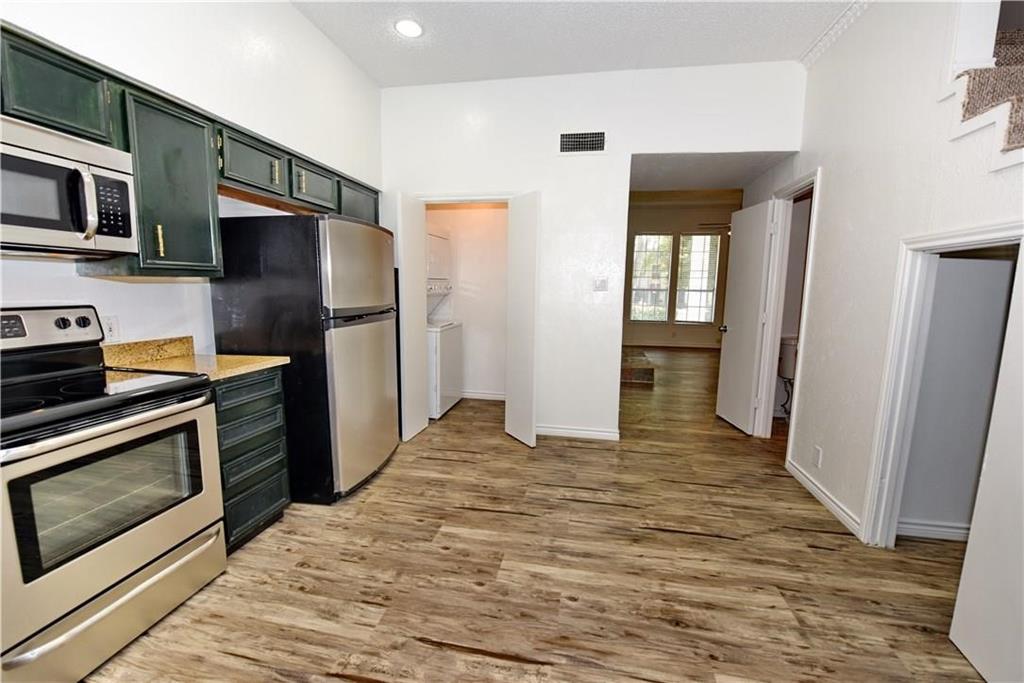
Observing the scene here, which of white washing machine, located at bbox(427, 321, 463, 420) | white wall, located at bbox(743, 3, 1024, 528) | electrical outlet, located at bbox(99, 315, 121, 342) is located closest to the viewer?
white wall, located at bbox(743, 3, 1024, 528)

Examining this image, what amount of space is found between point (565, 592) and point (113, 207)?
2.52 meters

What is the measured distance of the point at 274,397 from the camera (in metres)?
2.38

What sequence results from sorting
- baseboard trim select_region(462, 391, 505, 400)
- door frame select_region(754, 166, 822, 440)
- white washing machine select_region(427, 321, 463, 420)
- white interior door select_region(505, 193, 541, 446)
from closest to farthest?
door frame select_region(754, 166, 822, 440) < white interior door select_region(505, 193, 541, 446) < white washing machine select_region(427, 321, 463, 420) < baseboard trim select_region(462, 391, 505, 400)

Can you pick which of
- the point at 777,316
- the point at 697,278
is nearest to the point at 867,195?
the point at 777,316

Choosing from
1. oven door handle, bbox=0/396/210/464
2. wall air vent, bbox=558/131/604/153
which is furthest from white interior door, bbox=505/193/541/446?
oven door handle, bbox=0/396/210/464

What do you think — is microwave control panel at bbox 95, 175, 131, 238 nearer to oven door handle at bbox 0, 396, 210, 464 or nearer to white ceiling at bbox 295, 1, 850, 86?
oven door handle at bbox 0, 396, 210, 464

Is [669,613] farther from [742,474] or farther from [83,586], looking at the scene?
[83,586]

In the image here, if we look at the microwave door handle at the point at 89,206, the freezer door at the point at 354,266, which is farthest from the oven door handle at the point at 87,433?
the freezer door at the point at 354,266

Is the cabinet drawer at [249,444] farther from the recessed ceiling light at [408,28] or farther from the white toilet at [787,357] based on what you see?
the white toilet at [787,357]

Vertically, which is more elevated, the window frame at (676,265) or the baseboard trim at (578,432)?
the window frame at (676,265)

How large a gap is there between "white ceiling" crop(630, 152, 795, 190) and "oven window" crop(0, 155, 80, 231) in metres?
3.46

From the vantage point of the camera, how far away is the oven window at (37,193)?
1346 mm

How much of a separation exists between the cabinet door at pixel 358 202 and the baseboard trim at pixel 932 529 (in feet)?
13.8

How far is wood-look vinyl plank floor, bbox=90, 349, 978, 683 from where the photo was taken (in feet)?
5.05
